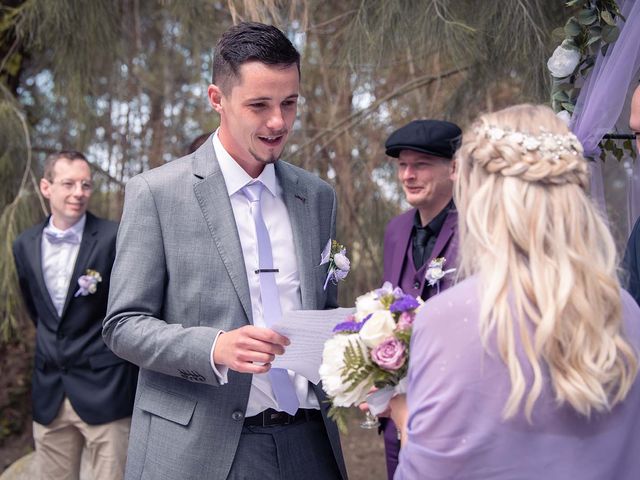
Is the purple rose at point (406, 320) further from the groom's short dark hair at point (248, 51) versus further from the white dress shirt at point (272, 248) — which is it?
the groom's short dark hair at point (248, 51)

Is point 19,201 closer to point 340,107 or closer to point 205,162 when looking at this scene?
point 340,107

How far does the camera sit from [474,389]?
153 centimetres

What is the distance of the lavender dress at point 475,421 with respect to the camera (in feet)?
5.04

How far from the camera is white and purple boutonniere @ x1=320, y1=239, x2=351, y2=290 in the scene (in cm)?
246

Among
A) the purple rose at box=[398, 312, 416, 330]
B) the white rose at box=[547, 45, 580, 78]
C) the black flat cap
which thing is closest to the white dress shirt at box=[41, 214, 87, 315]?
the black flat cap

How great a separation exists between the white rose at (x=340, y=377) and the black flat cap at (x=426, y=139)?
7.37 feet

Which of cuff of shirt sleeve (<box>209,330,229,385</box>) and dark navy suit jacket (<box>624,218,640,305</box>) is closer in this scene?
cuff of shirt sleeve (<box>209,330,229,385</box>)

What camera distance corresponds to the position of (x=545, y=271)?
1.54m

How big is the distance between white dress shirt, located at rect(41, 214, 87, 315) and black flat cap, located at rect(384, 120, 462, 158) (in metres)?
1.69

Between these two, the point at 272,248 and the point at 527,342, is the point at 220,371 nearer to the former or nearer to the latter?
the point at 272,248

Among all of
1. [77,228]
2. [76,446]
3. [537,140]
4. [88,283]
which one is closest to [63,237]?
[77,228]

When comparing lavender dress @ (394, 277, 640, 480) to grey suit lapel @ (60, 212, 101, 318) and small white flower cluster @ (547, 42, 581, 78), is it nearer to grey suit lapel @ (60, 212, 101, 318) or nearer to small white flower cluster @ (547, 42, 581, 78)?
small white flower cluster @ (547, 42, 581, 78)

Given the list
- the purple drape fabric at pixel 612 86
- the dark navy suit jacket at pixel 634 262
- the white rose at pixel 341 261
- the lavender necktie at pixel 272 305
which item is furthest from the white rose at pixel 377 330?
the purple drape fabric at pixel 612 86

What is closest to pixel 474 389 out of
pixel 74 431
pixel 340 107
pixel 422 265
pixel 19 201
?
pixel 422 265
